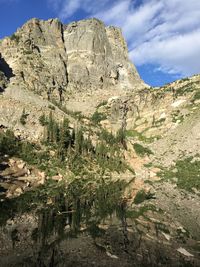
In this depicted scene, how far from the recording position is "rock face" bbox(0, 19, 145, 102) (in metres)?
156

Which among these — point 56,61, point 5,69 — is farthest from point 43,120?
point 56,61

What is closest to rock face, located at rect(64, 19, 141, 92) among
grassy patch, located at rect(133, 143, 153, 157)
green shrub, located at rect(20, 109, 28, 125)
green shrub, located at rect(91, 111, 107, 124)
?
green shrub, located at rect(91, 111, 107, 124)

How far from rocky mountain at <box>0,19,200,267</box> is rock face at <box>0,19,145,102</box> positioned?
65 centimetres

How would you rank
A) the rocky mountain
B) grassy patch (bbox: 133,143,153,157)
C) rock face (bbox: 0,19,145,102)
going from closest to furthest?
the rocky mountain → grassy patch (bbox: 133,143,153,157) → rock face (bbox: 0,19,145,102)

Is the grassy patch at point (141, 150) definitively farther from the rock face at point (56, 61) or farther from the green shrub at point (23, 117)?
the rock face at point (56, 61)

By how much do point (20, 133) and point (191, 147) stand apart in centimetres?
5552

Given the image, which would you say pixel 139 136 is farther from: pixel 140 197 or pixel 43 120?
pixel 140 197

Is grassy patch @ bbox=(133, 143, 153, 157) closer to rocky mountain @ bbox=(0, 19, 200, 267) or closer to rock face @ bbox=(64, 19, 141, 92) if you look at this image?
rocky mountain @ bbox=(0, 19, 200, 267)

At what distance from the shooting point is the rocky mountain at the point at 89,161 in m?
27.2

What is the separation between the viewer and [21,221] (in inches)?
1395

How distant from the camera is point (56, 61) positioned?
180 m

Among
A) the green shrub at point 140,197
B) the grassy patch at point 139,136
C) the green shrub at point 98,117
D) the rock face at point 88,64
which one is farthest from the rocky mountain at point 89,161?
the green shrub at point 98,117

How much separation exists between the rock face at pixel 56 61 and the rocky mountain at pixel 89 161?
652 mm

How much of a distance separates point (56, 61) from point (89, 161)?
9950 cm
